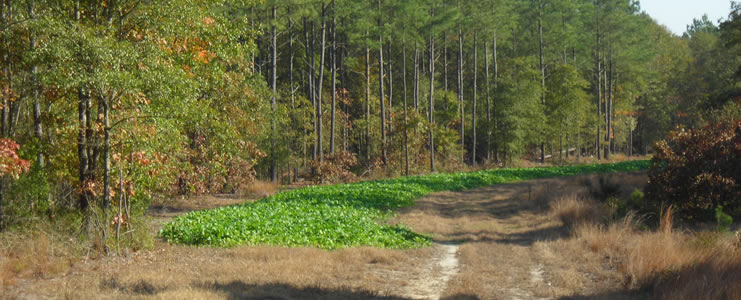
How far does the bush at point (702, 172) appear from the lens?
1442cm

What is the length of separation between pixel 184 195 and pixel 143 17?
1179 centimetres

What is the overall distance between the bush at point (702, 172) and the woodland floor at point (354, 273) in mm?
3006

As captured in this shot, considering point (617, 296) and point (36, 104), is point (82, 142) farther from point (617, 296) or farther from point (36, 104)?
point (617, 296)

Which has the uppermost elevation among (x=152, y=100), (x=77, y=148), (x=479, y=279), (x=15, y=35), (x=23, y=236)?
(x=15, y=35)

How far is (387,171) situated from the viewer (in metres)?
39.9

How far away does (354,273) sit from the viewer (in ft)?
34.3

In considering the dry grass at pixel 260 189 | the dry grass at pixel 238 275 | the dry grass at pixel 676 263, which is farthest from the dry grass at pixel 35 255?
the dry grass at pixel 260 189

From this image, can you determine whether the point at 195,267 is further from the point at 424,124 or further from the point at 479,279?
the point at 424,124

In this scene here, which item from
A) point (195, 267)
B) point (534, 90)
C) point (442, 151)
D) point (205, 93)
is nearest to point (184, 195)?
point (205, 93)

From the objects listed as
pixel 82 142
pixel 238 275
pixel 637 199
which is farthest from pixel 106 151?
pixel 637 199

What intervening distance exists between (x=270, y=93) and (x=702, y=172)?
64.1ft

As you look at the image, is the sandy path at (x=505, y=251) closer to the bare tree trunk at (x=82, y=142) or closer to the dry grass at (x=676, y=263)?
the dry grass at (x=676, y=263)

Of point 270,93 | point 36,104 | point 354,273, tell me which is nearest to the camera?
point 354,273

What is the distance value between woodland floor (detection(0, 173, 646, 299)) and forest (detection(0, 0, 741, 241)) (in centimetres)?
178
